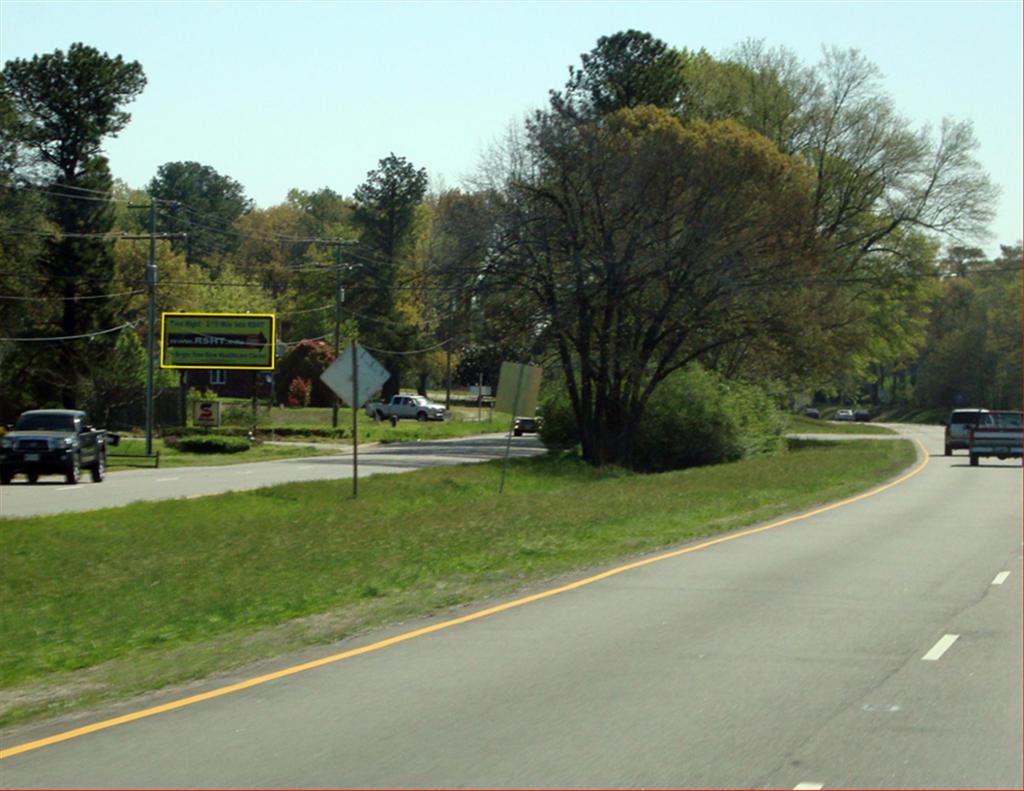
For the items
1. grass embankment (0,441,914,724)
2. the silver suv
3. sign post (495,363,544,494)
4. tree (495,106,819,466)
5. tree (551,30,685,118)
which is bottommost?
grass embankment (0,441,914,724)

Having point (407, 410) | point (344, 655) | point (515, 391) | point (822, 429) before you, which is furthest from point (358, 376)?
point (407, 410)

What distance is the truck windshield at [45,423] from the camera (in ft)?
130

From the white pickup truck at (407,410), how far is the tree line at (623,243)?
6273 millimetres

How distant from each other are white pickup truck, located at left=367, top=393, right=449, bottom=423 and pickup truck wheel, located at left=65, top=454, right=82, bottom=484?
200 feet

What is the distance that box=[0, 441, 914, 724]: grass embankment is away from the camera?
12.4 meters

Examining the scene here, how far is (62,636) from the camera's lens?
45.0 feet

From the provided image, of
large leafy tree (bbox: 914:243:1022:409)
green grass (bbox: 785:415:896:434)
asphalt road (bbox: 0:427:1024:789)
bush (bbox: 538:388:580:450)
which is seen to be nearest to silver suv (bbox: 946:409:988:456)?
bush (bbox: 538:388:580:450)

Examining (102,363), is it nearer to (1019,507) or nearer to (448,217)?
(448,217)

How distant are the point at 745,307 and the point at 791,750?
47.5 metres

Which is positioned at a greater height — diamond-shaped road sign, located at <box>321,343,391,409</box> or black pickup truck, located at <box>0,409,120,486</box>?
diamond-shaped road sign, located at <box>321,343,391,409</box>

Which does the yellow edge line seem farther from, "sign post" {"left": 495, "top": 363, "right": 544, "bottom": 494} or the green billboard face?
the green billboard face

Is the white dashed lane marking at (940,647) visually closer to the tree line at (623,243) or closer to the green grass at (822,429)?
the tree line at (623,243)

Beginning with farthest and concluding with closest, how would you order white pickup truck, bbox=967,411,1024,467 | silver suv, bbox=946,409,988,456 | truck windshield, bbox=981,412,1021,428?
silver suv, bbox=946,409,988,456 → truck windshield, bbox=981,412,1021,428 → white pickup truck, bbox=967,411,1024,467

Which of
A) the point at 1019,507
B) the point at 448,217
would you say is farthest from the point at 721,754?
the point at 448,217
